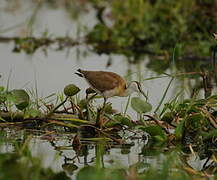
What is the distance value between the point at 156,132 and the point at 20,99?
0.99m

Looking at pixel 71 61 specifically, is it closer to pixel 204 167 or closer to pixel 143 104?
pixel 143 104

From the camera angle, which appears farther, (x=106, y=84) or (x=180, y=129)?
(x=106, y=84)

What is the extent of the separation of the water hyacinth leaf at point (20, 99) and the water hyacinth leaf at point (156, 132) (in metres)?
0.84

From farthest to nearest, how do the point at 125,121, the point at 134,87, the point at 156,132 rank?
the point at 134,87
the point at 125,121
the point at 156,132

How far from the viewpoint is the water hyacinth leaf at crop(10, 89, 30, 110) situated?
203 inches

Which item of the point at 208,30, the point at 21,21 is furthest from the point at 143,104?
the point at 21,21

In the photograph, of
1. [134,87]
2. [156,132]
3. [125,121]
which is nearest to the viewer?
[156,132]

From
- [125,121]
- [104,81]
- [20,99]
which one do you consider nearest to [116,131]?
[125,121]

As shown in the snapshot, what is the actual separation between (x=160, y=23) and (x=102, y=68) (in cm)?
204

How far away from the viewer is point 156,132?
16.4 feet

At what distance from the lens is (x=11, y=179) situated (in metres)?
3.54

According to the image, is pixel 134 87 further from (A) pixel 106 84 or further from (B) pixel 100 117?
(B) pixel 100 117

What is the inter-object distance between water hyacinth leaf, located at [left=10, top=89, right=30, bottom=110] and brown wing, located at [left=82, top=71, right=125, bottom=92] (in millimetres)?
447

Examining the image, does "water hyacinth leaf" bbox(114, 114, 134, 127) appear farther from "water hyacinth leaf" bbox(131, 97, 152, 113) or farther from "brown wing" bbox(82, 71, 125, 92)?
"brown wing" bbox(82, 71, 125, 92)
